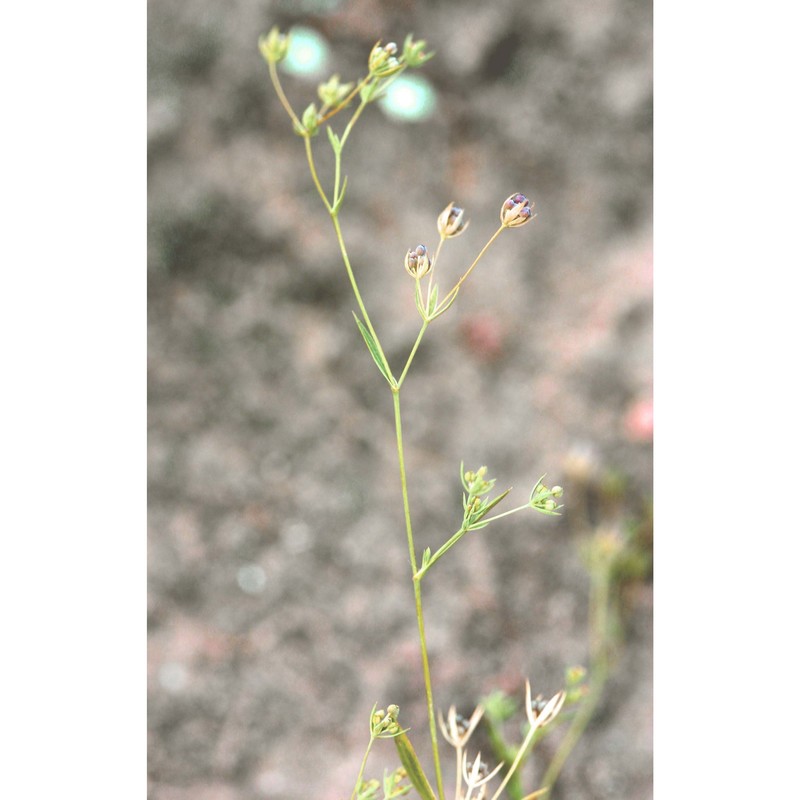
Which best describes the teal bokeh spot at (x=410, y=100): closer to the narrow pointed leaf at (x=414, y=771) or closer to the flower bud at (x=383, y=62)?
the flower bud at (x=383, y=62)

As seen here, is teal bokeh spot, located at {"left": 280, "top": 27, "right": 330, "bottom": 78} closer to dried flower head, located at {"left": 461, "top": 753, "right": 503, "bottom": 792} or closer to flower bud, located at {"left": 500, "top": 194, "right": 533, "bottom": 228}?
flower bud, located at {"left": 500, "top": 194, "right": 533, "bottom": 228}

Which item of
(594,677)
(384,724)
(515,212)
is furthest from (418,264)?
(594,677)

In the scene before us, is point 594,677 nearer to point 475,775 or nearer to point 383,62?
point 475,775

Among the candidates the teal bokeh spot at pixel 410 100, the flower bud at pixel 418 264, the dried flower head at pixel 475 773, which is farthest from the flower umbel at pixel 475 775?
the teal bokeh spot at pixel 410 100

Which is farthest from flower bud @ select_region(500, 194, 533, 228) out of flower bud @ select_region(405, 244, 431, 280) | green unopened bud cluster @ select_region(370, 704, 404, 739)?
green unopened bud cluster @ select_region(370, 704, 404, 739)
